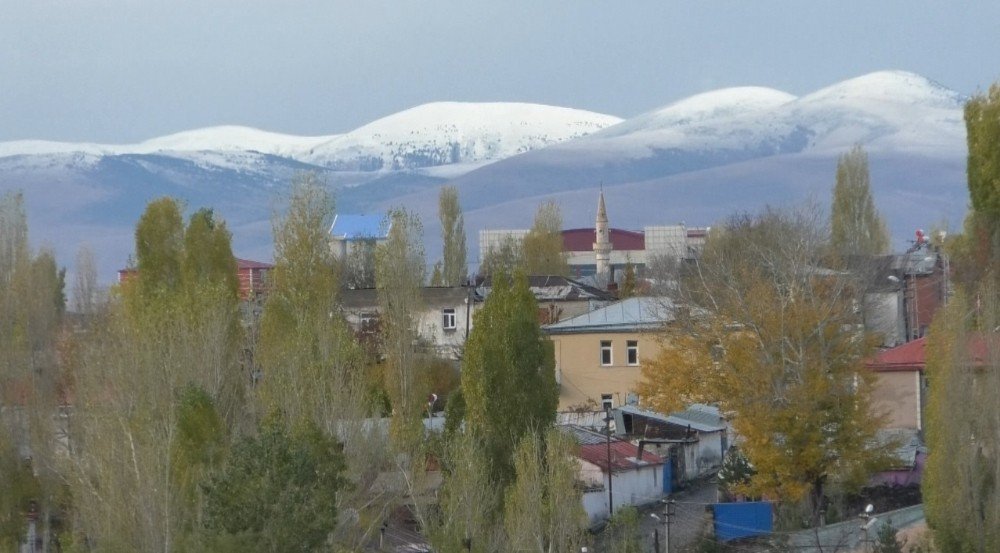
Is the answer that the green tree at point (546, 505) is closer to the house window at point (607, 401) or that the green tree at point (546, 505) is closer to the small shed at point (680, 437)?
the small shed at point (680, 437)

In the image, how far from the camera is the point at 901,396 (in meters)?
34.3

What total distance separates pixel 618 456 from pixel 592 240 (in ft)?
232

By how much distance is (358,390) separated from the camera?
27828 millimetres

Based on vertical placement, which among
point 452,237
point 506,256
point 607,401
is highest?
point 452,237

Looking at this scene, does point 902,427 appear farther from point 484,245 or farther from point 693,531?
point 484,245

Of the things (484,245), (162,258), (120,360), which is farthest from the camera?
(484,245)

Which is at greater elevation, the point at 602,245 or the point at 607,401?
the point at 602,245

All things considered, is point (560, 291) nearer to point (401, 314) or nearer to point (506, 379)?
point (401, 314)

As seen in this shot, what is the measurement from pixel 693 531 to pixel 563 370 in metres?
14.3

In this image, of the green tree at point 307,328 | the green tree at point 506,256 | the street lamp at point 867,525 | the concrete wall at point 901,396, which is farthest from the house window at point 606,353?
the green tree at point 506,256

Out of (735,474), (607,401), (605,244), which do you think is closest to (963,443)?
(735,474)

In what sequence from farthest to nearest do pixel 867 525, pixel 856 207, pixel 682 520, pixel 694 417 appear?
pixel 856 207
pixel 694 417
pixel 682 520
pixel 867 525

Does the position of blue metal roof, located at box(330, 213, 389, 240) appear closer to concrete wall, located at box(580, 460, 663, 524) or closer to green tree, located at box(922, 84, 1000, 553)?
concrete wall, located at box(580, 460, 663, 524)

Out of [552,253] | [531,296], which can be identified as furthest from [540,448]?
[552,253]
